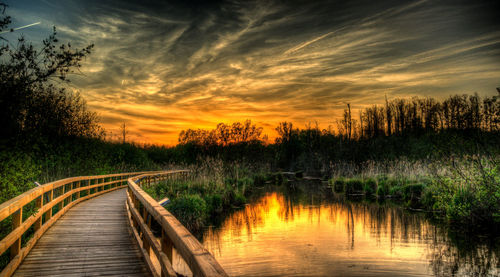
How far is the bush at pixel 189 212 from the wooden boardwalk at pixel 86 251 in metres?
4.02

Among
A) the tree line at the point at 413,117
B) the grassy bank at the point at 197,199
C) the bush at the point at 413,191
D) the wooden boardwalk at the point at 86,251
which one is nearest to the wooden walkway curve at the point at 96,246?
the wooden boardwalk at the point at 86,251

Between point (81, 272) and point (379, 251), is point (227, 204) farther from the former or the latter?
point (81, 272)

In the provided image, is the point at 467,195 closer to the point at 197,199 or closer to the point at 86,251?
the point at 197,199

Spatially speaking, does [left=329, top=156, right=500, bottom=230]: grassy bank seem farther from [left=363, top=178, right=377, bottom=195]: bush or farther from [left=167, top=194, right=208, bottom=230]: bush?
[left=167, top=194, right=208, bottom=230]: bush

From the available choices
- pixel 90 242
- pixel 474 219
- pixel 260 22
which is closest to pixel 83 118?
pixel 260 22

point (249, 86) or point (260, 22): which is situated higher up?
point (260, 22)

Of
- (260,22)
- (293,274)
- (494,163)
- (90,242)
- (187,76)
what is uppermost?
(260,22)

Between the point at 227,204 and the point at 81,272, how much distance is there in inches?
588

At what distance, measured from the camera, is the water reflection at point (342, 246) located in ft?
29.4

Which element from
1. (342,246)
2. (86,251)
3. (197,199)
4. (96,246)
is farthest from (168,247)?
(197,199)

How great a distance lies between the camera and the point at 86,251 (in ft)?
19.9

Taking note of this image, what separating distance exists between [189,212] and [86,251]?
7826mm

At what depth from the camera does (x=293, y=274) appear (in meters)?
8.72

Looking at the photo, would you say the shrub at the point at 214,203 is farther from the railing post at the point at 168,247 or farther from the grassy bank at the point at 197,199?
the railing post at the point at 168,247
